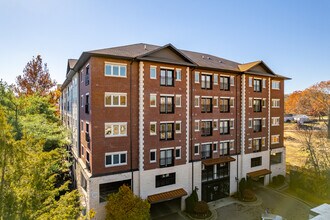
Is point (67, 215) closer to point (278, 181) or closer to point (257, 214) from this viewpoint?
point (257, 214)

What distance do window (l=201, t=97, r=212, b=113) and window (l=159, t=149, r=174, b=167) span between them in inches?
254

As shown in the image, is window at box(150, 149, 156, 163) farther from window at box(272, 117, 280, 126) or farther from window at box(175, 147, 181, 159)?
window at box(272, 117, 280, 126)

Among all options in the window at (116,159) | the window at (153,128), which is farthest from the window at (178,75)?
the window at (116,159)

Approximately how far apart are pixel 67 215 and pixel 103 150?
335 inches

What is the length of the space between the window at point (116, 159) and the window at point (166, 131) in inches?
161

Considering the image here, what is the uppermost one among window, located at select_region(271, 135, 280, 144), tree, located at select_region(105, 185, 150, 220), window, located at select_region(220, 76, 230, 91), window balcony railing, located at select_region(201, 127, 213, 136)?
window, located at select_region(220, 76, 230, 91)

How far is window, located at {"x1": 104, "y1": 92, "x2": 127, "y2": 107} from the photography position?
58.2ft

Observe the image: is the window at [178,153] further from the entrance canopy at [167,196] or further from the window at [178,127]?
the entrance canopy at [167,196]

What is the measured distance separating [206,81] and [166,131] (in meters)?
7.94

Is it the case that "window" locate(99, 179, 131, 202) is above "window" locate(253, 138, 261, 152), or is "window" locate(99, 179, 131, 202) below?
below

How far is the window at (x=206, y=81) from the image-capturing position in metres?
23.2


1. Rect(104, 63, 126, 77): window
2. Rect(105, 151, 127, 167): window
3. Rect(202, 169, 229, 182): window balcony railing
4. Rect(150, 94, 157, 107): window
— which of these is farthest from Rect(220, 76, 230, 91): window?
Rect(105, 151, 127, 167): window

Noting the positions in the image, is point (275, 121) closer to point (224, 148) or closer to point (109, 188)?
point (224, 148)

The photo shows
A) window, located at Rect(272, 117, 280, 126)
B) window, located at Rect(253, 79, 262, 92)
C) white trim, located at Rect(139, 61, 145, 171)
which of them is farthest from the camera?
window, located at Rect(272, 117, 280, 126)
